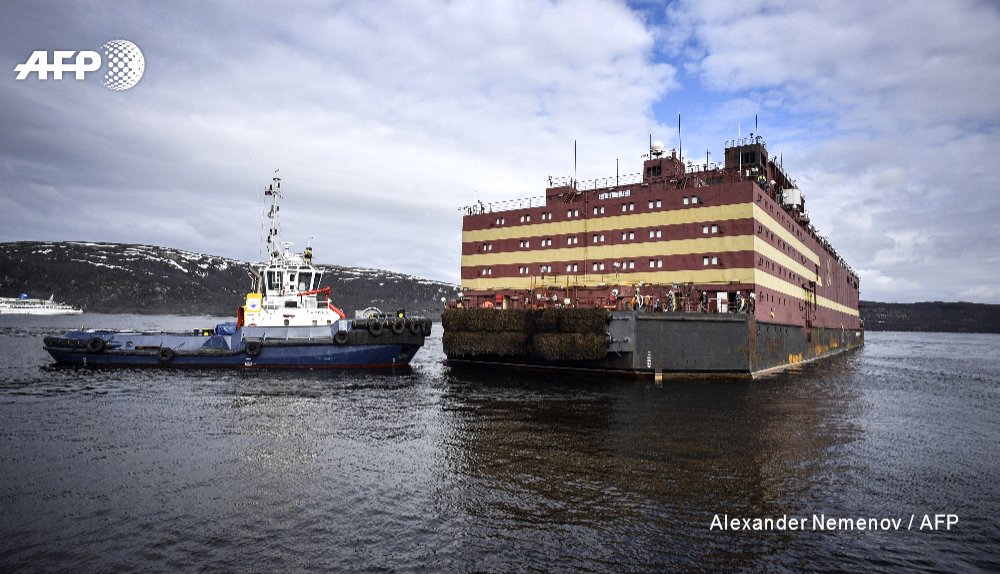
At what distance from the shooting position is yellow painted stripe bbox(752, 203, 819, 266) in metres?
30.1

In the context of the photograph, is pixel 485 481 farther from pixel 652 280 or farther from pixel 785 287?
pixel 785 287

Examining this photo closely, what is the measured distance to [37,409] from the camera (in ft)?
61.9

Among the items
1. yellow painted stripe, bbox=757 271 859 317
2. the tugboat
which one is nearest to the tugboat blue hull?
the tugboat

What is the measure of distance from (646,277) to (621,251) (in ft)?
7.62

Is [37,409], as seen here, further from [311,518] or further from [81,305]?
[81,305]

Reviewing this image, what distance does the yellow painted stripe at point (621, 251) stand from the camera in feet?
97.5

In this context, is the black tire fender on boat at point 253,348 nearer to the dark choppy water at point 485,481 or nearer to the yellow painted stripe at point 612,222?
the dark choppy water at point 485,481

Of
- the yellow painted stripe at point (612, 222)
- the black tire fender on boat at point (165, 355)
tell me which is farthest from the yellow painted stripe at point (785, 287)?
the black tire fender on boat at point (165, 355)

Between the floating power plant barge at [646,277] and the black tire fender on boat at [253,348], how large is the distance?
1100 cm

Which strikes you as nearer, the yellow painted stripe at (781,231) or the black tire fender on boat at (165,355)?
the yellow painted stripe at (781,231)

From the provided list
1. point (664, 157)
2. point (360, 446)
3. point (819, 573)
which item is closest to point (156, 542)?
point (360, 446)

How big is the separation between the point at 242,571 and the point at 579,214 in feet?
101

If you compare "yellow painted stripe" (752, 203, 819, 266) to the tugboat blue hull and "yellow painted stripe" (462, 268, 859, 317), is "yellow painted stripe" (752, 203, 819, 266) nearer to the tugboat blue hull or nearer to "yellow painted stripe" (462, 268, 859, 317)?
"yellow painted stripe" (462, 268, 859, 317)

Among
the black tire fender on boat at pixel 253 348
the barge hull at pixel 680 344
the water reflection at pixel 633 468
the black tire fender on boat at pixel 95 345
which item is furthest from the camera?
the black tire fender on boat at pixel 95 345
